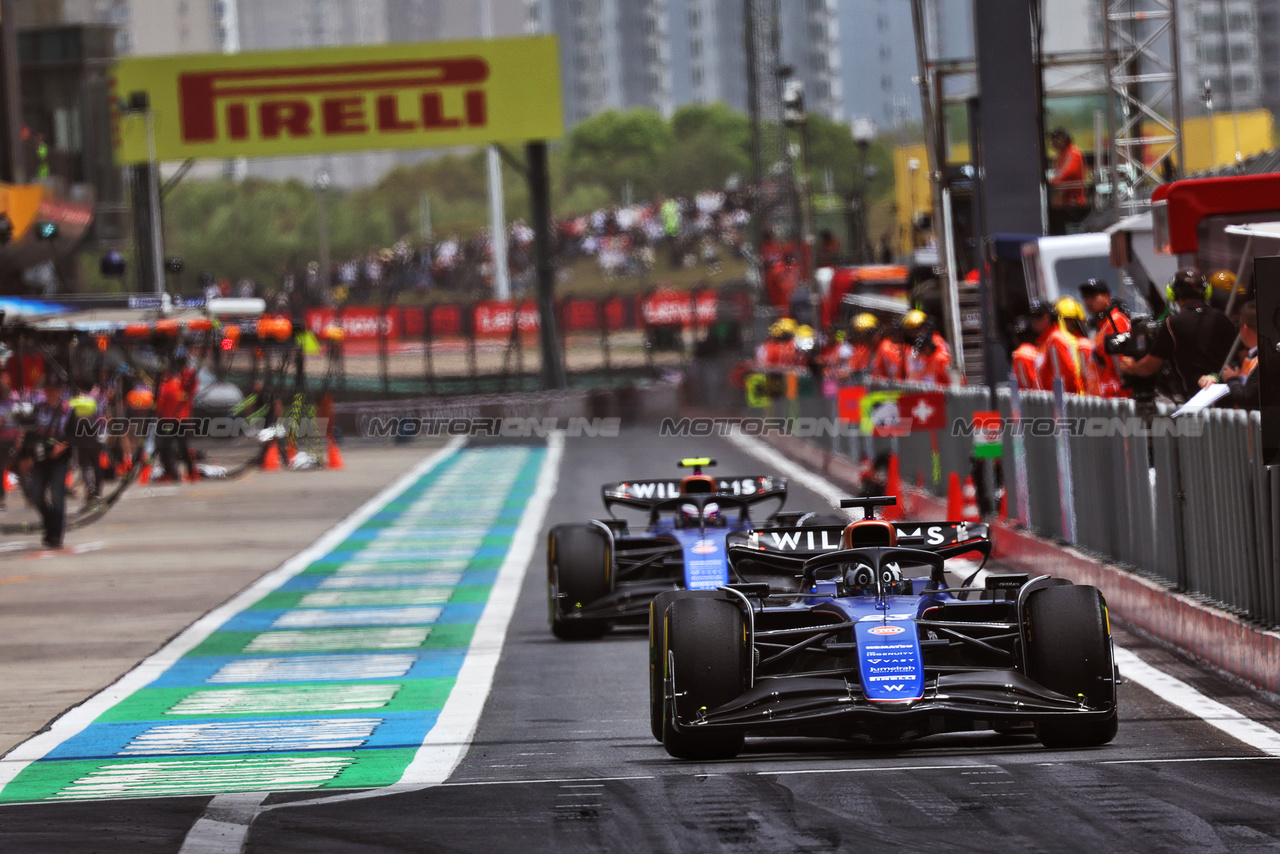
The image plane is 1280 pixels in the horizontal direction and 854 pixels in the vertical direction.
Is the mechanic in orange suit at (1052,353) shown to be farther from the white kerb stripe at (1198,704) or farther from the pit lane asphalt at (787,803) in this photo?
the pit lane asphalt at (787,803)

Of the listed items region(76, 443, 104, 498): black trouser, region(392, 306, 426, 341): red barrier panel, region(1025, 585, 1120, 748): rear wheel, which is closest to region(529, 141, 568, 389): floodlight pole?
region(392, 306, 426, 341): red barrier panel

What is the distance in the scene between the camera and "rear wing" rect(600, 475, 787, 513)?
13.8m

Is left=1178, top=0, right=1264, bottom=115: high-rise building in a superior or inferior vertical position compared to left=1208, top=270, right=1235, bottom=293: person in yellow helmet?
superior

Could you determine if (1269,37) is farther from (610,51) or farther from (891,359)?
(891,359)

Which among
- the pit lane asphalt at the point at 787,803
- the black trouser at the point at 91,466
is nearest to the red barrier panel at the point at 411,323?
the black trouser at the point at 91,466

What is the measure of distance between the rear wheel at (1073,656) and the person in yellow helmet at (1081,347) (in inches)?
→ 314

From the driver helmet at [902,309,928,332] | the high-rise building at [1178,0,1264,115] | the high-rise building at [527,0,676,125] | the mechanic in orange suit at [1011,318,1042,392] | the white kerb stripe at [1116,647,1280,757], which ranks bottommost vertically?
the white kerb stripe at [1116,647,1280,757]

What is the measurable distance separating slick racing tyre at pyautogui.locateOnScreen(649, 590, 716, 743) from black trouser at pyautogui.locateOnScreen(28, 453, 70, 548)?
13989 millimetres

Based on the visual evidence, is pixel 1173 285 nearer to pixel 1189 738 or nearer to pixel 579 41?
pixel 1189 738

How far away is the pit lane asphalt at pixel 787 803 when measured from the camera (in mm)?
6863

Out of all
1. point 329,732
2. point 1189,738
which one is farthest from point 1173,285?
point 329,732

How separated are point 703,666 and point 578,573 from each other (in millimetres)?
4972

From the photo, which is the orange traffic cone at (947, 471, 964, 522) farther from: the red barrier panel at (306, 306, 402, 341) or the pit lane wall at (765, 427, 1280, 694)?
the red barrier panel at (306, 306, 402, 341)

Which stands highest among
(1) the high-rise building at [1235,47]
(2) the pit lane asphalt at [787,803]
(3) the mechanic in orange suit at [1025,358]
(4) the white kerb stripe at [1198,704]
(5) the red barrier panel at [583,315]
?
(1) the high-rise building at [1235,47]
